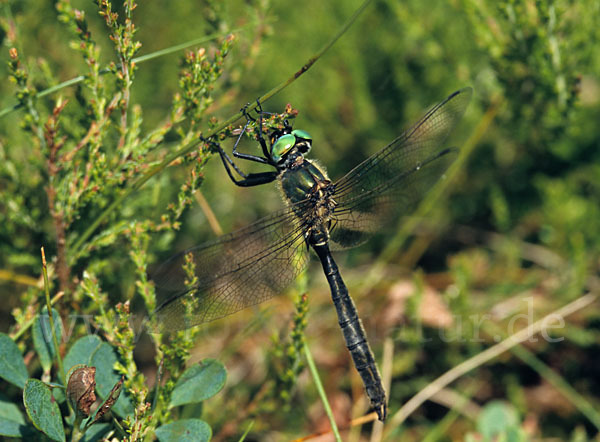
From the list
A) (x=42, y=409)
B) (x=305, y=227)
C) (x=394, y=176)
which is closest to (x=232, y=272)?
(x=305, y=227)

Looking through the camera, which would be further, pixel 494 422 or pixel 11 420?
pixel 494 422

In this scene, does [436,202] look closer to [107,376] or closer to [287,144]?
[287,144]

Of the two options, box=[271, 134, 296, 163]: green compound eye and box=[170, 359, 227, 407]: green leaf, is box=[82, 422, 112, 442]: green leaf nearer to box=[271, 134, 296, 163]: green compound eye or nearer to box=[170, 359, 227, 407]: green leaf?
box=[170, 359, 227, 407]: green leaf

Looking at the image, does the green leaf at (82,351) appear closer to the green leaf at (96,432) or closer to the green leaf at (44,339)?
the green leaf at (44,339)

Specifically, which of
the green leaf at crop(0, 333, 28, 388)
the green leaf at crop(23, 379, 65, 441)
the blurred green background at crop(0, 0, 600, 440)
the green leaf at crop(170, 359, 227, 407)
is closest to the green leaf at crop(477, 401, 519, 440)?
the blurred green background at crop(0, 0, 600, 440)

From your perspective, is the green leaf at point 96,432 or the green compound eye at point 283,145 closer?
the green leaf at point 96,432

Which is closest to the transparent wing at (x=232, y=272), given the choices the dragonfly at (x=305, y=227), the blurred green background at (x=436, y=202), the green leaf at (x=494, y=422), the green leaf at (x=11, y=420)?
the dragonfly at (x=305, y=227)
